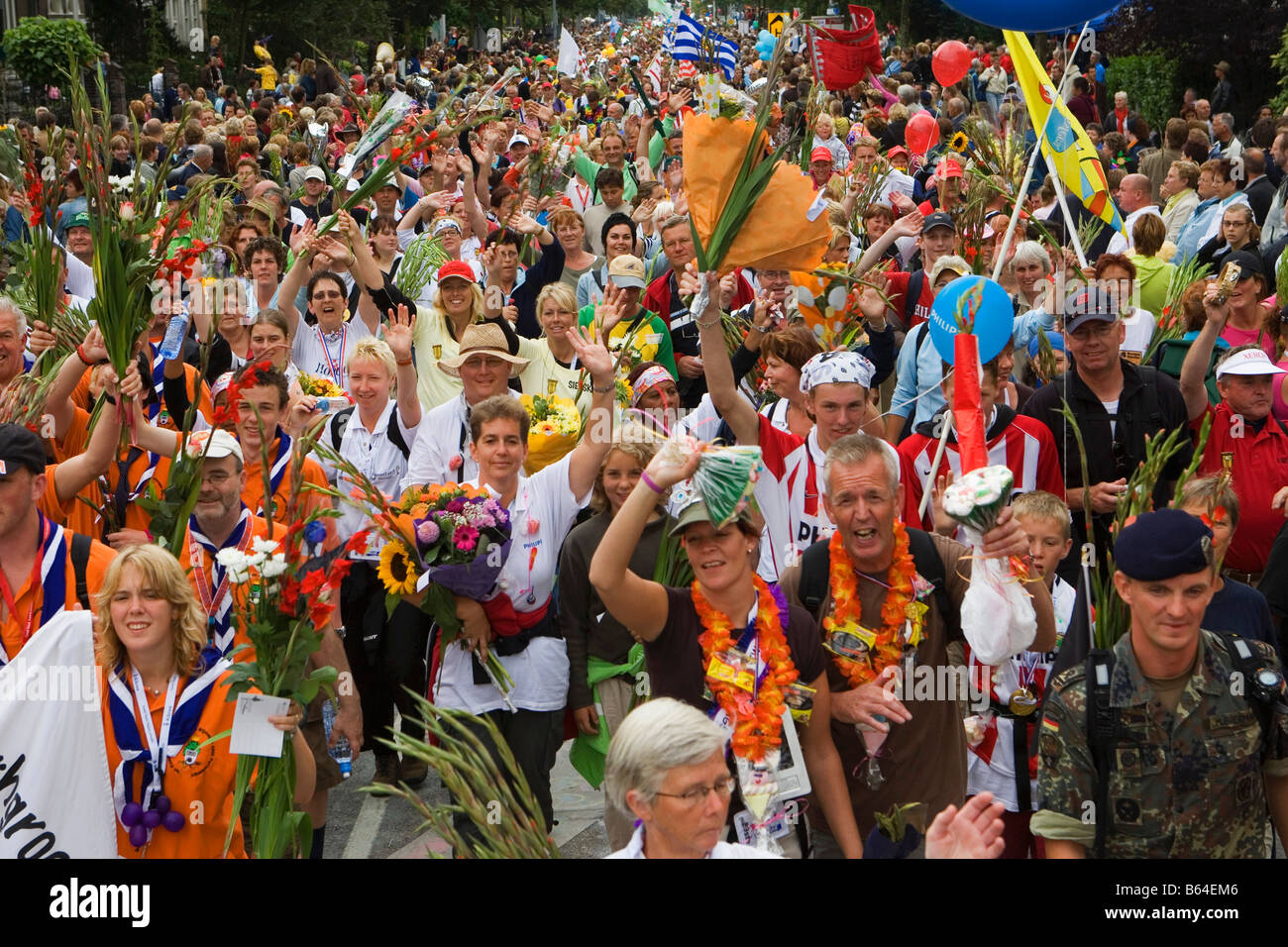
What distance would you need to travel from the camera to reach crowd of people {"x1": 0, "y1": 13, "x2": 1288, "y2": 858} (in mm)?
3727

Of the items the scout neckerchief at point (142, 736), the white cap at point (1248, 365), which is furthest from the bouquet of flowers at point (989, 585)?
the white cap at point (1248, 365)

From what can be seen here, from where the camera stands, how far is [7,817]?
13.4 feet

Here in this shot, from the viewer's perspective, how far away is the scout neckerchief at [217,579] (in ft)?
15.8

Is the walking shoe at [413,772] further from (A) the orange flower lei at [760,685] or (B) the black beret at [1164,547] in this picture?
(B) the black beret at [1164,547]

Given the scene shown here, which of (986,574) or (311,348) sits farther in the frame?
(311,348)

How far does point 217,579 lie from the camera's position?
202 inches

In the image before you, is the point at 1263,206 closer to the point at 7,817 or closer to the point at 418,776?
the point at 418,776

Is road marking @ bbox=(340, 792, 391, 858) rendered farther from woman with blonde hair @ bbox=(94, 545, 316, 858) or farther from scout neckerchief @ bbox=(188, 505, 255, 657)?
woman with blonde hair @ bbox=(94, 545, 316, 858)

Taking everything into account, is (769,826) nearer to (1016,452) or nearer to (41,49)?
(1016,452)

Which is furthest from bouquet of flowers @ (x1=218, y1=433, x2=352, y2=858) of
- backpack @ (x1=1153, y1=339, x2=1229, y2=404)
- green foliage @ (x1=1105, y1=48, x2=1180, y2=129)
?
green foliage @ (x1=1105, y1=48, x2=1180, y2=129)

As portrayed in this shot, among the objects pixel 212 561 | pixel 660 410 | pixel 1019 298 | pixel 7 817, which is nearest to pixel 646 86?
pixel 1019 298

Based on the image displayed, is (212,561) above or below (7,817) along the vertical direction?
above

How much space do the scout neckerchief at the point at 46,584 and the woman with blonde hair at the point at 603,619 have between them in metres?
1.64

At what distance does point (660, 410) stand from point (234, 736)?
9.79ft
